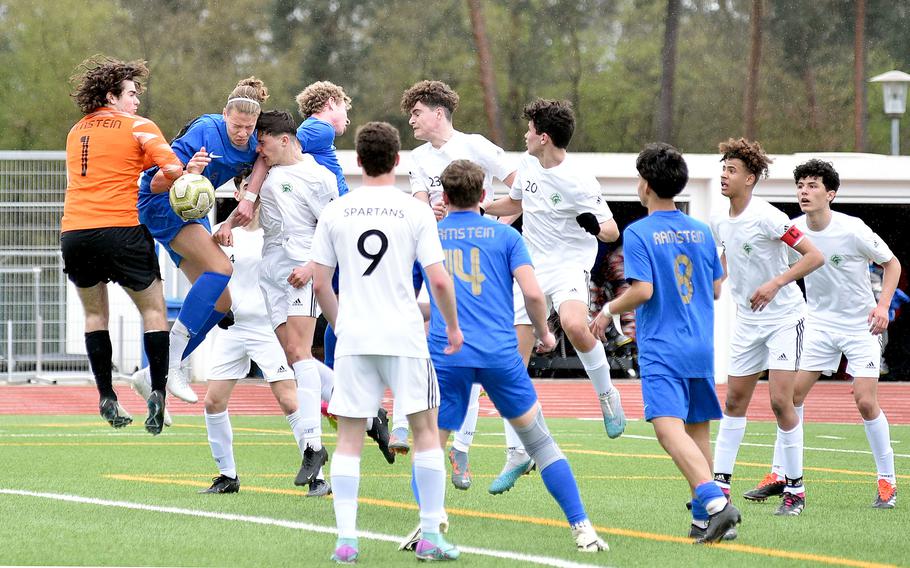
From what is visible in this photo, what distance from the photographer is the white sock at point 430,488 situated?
6270 mm

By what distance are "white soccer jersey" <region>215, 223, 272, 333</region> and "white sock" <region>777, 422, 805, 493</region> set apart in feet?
12.1

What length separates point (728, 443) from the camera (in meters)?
8.44

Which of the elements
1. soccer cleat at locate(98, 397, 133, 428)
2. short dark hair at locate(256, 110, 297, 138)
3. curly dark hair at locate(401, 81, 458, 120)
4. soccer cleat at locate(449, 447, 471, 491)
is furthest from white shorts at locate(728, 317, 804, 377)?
soccer cleat at locate(98, 397, 133, 428)

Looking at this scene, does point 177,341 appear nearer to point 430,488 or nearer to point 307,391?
point 307,391

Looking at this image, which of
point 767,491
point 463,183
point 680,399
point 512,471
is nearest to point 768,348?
point 767,491

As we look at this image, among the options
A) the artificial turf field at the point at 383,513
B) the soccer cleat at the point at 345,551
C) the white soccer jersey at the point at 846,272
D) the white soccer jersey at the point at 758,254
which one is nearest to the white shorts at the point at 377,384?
the soccer cleat at the point at 345,551

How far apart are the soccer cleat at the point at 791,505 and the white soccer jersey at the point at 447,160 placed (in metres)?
2.78

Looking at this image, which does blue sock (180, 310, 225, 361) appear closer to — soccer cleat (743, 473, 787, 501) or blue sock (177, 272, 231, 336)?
blue sock (177, 272, 231, 336)

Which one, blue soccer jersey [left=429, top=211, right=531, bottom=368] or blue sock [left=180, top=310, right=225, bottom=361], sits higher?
blue soccer jersey [left=429, top=211, right=531, bottom=368]

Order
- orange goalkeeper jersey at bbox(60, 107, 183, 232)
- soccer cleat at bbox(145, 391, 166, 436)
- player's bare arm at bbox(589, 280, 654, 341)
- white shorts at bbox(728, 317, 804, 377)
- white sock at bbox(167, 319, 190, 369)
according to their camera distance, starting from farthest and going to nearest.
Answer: white sock at bbox(167, 319, 190, 369)
white shorts at bbox(728, 317, 804, 377)
orange goalkeeper jersey at bbox(60, 107, 183, 232)
soccer cleat at bbox(145, 391, 166, 436)
player's bare arm at bbox(589, 280, 654, 341)

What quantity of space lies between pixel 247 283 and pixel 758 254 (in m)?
3.79

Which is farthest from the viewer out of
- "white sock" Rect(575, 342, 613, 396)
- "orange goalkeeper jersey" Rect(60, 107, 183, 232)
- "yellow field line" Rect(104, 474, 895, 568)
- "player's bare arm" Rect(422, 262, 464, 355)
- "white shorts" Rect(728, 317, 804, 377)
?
"white sock" Rect(575, 342, 613, 396)

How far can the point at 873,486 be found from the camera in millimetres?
9711

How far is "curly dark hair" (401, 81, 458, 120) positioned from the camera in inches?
365
